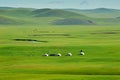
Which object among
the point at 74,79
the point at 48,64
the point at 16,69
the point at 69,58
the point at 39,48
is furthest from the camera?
the point at 39,48

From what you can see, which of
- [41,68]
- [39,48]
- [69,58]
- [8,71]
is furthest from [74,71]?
[39,48]

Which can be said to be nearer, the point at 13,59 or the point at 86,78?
the point at 86,78

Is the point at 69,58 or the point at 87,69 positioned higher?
the point at 69,58

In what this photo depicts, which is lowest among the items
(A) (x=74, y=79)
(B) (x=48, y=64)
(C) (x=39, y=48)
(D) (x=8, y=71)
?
(A) (x=74, y=79)

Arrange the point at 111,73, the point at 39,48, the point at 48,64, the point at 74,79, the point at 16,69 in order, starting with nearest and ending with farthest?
the point at 74,79, the point at 111,73, the point at 16,69, the point at 48,64, the point at 39,48

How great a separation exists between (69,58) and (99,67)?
45.5 feet

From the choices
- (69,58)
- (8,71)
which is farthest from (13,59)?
(8,71)

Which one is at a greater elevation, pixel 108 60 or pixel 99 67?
pixel 108 60

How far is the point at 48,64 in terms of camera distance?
62469 mm

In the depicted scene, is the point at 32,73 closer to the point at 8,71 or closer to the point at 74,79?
the point at 8,71

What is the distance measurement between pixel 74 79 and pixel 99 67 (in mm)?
10211

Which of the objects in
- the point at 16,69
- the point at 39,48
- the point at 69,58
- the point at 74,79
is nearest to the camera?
the point at 74,79

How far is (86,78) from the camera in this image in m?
48.7

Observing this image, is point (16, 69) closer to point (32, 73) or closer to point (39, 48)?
point (32, 73)
